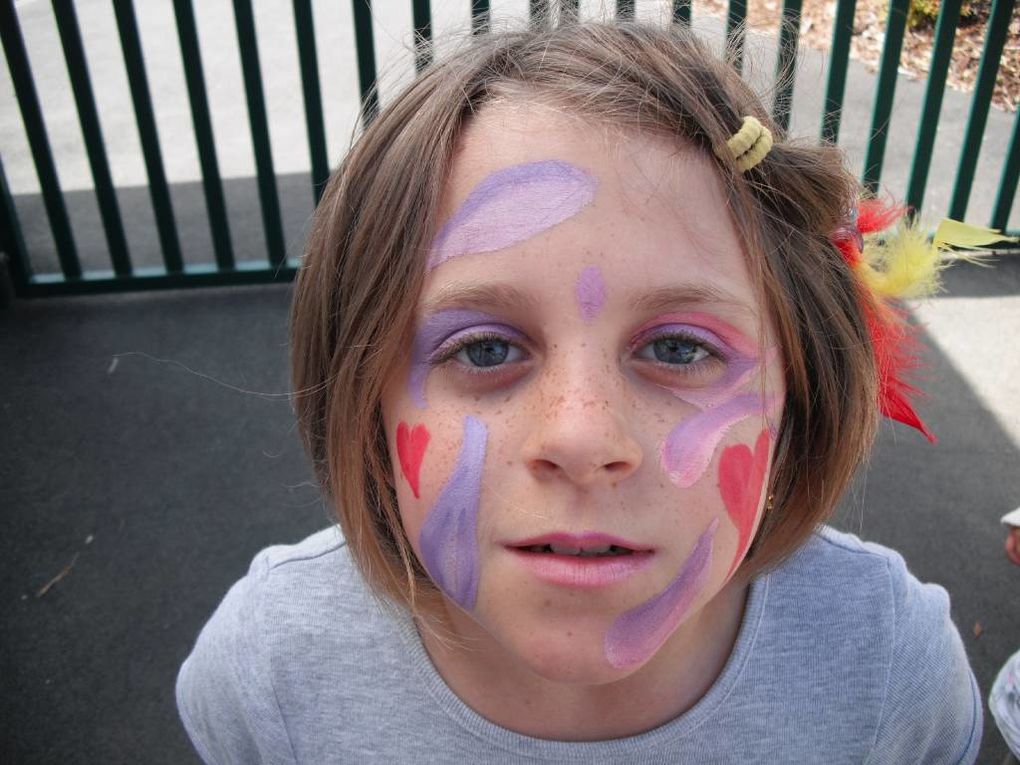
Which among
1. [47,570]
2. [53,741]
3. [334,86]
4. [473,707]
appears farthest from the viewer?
[334,86]

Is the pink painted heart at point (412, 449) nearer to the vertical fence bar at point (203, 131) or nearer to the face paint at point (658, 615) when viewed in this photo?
the face paint at point (658, 615)

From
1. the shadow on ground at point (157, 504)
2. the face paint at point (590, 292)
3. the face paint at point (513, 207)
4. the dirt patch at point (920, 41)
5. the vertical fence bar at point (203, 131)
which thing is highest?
the face paint at point (513, 207)

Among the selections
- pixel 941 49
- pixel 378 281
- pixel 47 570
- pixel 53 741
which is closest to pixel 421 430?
pixel 378 281

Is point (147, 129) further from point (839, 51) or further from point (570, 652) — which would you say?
point (570, 652)

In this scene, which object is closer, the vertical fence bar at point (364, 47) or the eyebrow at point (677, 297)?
the eyebrow at point (677, 297)

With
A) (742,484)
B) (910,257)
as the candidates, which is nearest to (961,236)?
(910,257)

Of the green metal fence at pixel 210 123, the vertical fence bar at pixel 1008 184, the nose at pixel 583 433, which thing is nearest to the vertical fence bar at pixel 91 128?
the green metal fence at pixel 210 123

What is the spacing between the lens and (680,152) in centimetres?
116

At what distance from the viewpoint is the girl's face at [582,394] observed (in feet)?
3.45

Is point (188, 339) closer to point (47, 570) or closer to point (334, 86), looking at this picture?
point (47, 570)

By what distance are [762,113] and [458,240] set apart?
0.45 m

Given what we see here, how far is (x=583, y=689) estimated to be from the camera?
1.37 metres

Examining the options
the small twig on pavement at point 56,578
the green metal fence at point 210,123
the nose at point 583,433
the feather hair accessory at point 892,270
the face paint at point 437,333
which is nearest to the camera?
the nose at point 583,433

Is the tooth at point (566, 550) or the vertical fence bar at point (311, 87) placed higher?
the tooth at point (566, 550)
